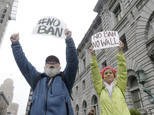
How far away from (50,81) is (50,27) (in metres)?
1.58

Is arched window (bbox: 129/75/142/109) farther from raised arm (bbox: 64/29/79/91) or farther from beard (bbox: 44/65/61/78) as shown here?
beard (bbox: 44/65/61/78)

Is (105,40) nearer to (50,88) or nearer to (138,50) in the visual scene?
(50,88)

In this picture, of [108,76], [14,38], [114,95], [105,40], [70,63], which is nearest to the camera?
[70,63]

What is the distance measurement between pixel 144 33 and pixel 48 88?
9.30 m

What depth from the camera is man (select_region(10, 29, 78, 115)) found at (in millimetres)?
1881

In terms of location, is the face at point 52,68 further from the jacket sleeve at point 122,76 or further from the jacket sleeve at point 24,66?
the jacket sleeve at point 122,76

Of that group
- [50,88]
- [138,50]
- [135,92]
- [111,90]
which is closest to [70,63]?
[50,88]

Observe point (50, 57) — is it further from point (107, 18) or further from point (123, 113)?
point (107, 18)

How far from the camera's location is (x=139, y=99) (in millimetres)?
8914

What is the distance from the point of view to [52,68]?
236cm

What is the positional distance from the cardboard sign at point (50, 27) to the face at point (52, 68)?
895 mm

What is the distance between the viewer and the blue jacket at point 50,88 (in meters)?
1.87

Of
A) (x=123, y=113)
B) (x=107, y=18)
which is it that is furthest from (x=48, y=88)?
(x=107, y=18)

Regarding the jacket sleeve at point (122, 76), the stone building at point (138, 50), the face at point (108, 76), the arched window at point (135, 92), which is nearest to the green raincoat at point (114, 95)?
the jacket sleeve at point (122, 76)
